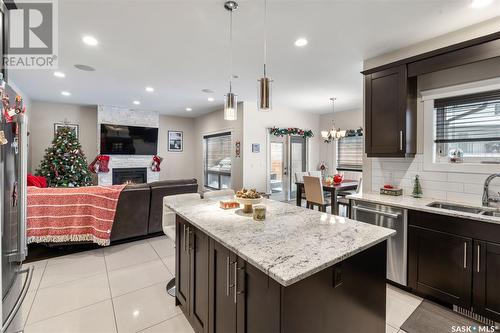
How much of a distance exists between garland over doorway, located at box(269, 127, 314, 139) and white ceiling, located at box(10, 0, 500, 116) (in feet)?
4.99

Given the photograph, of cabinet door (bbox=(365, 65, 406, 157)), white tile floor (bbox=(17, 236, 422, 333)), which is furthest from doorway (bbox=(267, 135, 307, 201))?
white tile floor (bbox=(17, 236, 422, 333))

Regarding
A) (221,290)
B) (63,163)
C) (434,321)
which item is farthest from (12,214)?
(63,163)

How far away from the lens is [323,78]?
14.1ft

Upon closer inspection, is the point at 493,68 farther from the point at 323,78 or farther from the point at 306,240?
the point at 306,240

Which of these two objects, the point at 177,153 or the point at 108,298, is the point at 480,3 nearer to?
the point at 108,298

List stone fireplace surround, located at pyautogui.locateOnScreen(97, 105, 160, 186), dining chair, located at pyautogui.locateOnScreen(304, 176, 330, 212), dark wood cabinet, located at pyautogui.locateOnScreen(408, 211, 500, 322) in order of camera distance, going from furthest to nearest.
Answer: stone fireplace surround, located at pyautogui.locateOnScreen(97, 105, 160, 186)
dining chair, located at pyautogui.locateOnScreen(304, 176, 330, 212)
dark wood cabinet, located at pyautogui.locateOnScreen(408, 211, 500, 322)

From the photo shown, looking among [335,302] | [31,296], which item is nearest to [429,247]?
[335,302]

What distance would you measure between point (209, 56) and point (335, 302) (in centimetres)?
324

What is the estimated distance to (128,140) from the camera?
274 inches

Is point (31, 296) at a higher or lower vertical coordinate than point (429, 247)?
lower

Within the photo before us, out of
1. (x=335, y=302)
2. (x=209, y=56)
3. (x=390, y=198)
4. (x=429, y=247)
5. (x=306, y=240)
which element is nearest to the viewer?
(x=335, y=302)

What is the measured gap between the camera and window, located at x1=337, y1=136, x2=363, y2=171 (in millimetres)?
6691

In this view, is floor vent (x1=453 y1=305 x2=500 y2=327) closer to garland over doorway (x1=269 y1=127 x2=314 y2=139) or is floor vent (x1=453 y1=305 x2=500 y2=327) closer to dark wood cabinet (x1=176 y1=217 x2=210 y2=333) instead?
dark wood cabinet (x1=176 y1=217 x2=210 y2=333)

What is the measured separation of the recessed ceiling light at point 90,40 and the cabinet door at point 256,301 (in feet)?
10.4
